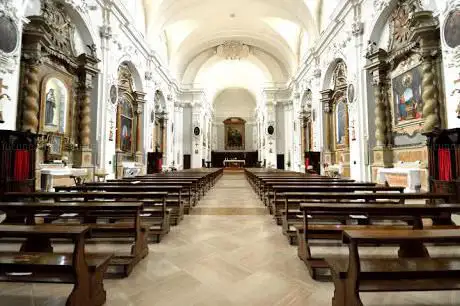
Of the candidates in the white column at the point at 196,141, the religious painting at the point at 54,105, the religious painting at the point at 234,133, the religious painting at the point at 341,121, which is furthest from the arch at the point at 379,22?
the religious painting at the point at 234,133

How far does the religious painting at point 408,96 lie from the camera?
22.1 ft

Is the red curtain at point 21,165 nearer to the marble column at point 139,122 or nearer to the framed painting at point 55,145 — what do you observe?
the framed painting at point 55,145

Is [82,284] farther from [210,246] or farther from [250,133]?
[250,133]

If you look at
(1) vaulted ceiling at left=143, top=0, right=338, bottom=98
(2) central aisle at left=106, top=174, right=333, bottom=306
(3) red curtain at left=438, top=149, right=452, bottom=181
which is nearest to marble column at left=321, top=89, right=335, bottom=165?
(1) vaulted ceiling at left=143, top=0, right=338, bottom=98

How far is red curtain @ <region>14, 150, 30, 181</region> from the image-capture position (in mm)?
4984

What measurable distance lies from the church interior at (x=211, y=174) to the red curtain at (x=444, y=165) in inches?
1.1

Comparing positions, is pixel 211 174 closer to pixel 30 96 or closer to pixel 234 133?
pixel 30 96

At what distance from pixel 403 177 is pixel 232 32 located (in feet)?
48.4

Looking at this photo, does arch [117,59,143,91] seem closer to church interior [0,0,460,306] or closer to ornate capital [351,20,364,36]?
church interior [0,0,460,306]

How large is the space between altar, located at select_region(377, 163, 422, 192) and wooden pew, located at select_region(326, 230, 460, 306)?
5.37 meters

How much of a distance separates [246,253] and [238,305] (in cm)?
103

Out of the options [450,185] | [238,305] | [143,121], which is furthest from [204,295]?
[143,121]

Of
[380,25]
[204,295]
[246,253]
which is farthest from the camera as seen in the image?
[380,25]

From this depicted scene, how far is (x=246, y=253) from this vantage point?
2859 mm
